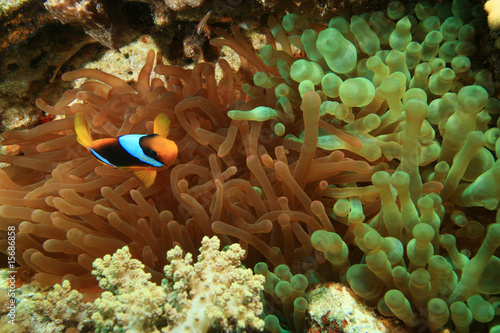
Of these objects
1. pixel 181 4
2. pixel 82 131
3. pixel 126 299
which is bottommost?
pixel 126 299

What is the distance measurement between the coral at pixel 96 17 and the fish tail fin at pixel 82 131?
1.98 ft

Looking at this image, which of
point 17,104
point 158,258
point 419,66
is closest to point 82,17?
point 17,104

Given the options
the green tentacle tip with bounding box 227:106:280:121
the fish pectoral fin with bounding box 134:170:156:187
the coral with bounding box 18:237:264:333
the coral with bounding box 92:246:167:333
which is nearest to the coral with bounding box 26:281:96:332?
the coral with bounding box 18:237:264:333

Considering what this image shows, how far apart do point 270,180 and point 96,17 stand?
4.98 feet

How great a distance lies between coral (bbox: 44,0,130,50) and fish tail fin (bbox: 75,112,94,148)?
603 mm

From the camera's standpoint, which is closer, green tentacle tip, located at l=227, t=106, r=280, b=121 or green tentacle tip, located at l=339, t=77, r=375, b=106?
green tentacle tip, located at l=339, t=77, r=375, b=106

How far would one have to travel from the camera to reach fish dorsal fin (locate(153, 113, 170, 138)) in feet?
6.18

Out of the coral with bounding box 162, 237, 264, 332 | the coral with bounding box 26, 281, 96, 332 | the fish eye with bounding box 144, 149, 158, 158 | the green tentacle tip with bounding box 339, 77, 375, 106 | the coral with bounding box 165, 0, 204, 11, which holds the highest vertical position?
the coral with bounding box 165, 0, 204, 11

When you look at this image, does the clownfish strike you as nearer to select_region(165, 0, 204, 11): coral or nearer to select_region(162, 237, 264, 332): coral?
select_region(162, 237, 264, 332): coral

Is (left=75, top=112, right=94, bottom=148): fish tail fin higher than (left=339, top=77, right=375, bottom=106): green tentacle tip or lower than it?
higher

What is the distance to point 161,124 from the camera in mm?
1890

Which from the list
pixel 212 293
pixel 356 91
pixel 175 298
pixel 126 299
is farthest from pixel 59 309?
pixel 356 91

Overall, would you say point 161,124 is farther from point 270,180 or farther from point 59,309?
point 59,309

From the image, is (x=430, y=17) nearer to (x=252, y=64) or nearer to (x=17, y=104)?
(x=252, y=64)
